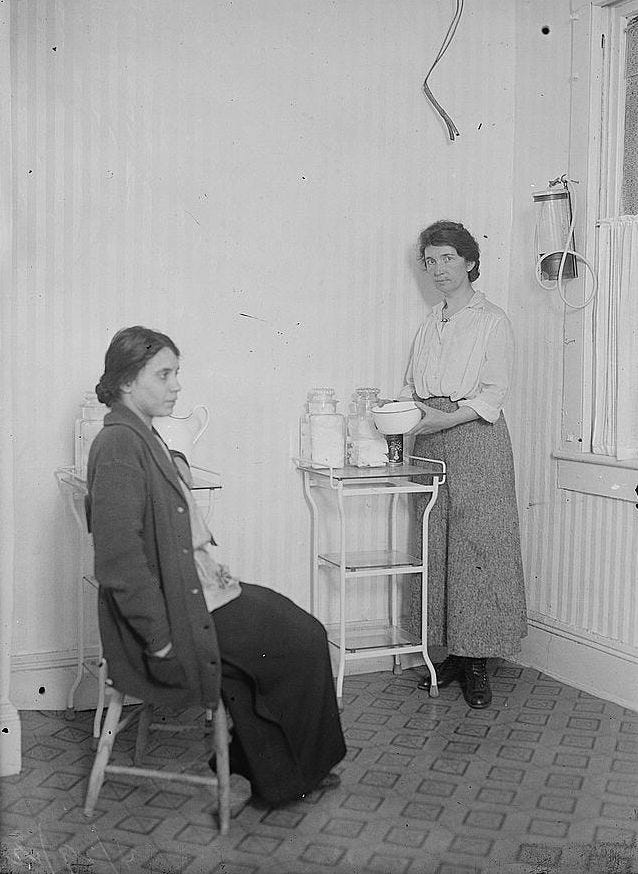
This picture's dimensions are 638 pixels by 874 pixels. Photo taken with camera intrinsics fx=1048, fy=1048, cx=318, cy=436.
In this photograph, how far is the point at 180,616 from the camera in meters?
2.24

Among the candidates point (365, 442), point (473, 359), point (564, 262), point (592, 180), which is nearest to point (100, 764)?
point (365, 442)

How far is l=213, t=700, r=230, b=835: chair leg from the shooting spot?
7.48ft

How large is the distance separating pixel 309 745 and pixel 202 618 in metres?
0.45

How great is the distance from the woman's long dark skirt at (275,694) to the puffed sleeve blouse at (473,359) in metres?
1.05

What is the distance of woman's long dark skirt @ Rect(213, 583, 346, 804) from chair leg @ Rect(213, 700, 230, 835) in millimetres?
97

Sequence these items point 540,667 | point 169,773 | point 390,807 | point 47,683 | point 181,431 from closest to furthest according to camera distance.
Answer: point 169,773
point 390,807
point 181,431
point 47,683
point 540,667

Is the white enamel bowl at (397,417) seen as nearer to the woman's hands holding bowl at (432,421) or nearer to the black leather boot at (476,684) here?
the woman's hands holding bowl at (432,421)

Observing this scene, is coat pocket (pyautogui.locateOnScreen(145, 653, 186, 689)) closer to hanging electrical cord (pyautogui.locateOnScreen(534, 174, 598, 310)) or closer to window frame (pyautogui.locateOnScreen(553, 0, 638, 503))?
window frame (pyautogui.locateOnScreen(553, 0, 638, 503))

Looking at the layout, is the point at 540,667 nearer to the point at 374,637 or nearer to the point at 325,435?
the point at 374,637

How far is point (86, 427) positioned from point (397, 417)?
2.99ft

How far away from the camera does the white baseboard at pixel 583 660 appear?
315cm

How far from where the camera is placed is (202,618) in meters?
2.26

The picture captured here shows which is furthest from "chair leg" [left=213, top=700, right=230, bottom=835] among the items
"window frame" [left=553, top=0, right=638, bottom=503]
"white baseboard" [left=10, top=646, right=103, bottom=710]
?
"window frame" [left=553, top=0, right=638, bottom=503]

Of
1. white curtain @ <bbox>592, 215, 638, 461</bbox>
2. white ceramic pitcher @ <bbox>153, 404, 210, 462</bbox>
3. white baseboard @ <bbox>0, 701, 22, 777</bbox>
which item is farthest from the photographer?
white curtain @ <bbox>592, 215, 638, 461</bbox>
